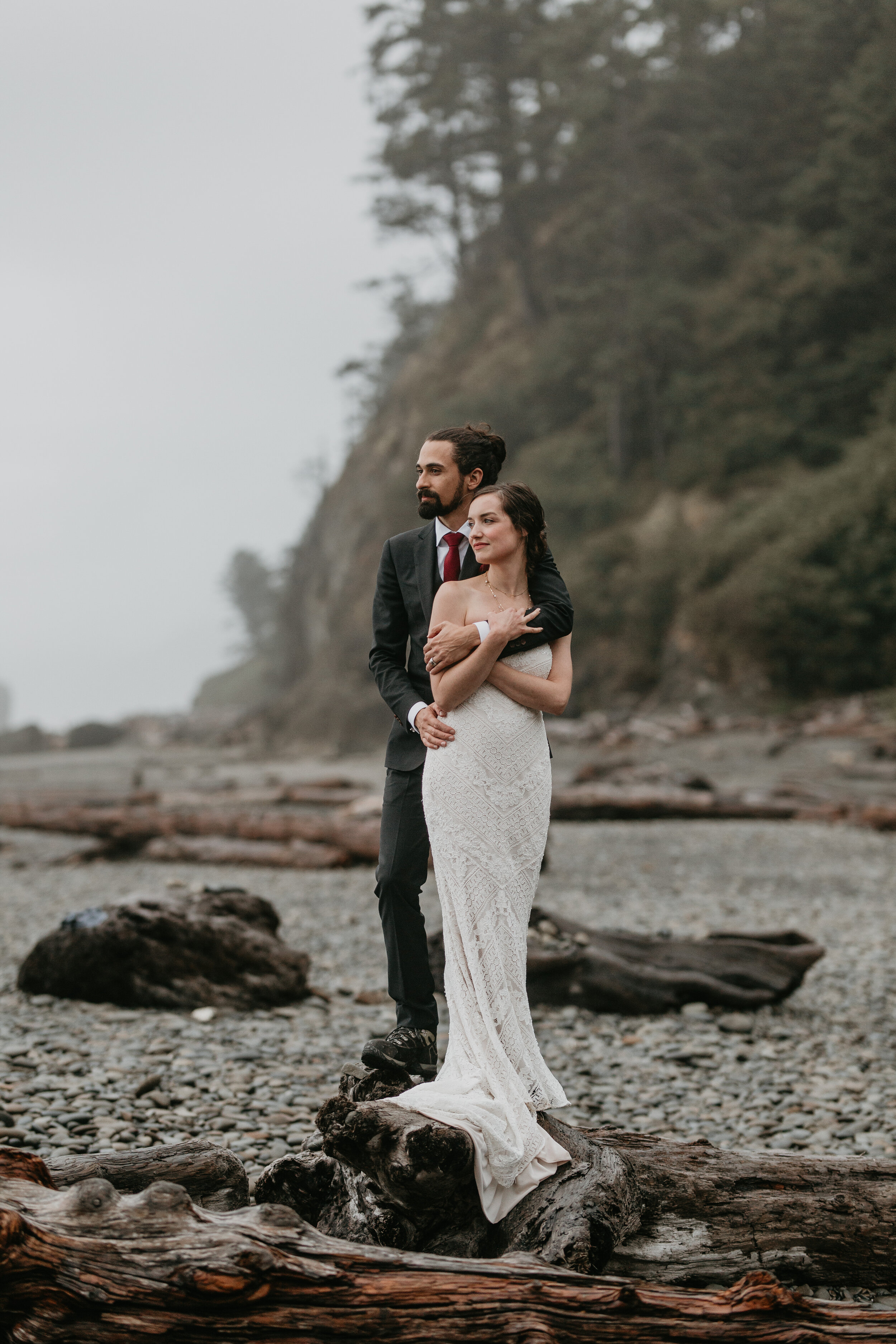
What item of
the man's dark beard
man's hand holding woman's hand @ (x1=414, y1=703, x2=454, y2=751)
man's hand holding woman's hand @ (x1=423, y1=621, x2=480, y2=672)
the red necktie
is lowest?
man's hand holding woman's hand @ (x1=414, y1=703, x2=454, y2=751)

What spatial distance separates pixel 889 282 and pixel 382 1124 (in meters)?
32.2

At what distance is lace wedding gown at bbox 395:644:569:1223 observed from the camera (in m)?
3.01

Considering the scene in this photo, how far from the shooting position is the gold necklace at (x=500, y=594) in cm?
321

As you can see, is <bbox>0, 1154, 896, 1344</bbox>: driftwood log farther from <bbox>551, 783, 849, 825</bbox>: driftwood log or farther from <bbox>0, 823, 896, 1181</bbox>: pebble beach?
<bbox>551, 783, 849, 825</bbox>: driftwood log

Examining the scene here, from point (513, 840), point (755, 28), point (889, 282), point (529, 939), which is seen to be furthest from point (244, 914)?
point (755, 28)

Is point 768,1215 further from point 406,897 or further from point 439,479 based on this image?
point 439,479

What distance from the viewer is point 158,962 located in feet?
19.5

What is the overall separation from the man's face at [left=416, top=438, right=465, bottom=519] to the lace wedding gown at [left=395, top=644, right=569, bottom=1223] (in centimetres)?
76

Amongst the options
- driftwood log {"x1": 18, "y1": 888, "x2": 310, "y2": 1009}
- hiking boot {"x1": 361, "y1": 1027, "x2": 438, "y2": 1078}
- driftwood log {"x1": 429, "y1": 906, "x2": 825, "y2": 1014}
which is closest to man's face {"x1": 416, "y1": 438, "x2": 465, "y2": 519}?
hiking boot {"x1": 361, "y1": 1027, "x2": 438, "y2": 1078}

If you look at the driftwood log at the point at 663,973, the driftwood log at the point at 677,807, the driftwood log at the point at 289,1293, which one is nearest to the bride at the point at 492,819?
the driftwood log at the point at 289,1293

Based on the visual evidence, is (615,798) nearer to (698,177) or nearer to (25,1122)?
(25,1122)

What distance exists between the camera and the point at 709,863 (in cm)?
1167

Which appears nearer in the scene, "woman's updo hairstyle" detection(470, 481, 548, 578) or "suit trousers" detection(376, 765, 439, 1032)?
"woman's updo hairstyle" detection(470, 481, 548, 578)

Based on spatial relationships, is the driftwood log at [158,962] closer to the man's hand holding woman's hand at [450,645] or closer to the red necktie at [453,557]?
the red necktie at [453,557]
